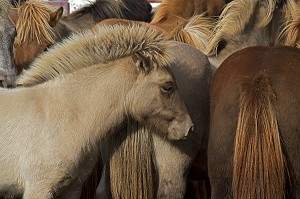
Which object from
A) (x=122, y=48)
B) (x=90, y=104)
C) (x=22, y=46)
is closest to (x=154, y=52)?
(x=122, y=48)

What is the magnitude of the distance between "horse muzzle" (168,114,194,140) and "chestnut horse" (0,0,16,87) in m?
1.36

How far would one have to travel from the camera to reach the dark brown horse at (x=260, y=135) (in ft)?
13.3

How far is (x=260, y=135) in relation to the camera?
4086mm

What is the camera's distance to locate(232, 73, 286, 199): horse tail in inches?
159

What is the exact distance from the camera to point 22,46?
634cm

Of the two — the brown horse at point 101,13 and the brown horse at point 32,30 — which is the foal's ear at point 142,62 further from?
the brown horse at point 101,13

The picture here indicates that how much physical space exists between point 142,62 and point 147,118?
0.37 m

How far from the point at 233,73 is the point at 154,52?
53cm

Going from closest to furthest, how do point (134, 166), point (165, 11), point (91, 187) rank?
point (134, 166) → point (91, 187) → point (165, 11)

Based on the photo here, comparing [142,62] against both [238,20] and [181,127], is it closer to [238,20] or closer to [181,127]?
[181,127]

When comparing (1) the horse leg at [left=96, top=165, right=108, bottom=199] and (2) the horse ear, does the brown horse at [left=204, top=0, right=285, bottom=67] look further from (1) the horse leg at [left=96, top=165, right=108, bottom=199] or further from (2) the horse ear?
(2) the horse ear

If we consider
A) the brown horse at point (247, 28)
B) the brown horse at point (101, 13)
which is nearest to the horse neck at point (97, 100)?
the brown horse at point (247, 28)

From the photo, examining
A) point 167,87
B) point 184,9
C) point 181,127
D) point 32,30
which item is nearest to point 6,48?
point 32,30

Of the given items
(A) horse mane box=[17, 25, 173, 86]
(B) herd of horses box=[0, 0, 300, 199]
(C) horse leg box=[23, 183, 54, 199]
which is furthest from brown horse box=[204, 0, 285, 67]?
(C) horse leg box=[23, 183, 54, 199]
